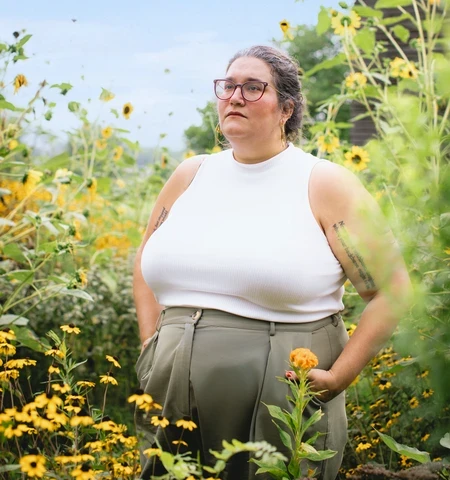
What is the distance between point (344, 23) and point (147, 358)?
2.06 m

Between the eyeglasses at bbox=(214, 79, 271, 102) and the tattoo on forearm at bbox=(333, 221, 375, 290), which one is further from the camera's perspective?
the eyeglasses at bbox=(214, 79, 271, 102)

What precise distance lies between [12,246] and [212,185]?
990 millimetres

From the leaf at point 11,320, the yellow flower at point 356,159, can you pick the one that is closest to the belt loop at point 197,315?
the leaf at point 11,320

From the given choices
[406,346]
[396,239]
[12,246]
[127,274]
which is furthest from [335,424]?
[127,274]

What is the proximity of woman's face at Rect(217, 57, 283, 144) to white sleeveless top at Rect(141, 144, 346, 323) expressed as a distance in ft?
0.29

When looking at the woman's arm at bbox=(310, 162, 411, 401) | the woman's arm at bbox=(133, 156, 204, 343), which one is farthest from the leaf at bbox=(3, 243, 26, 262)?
the woman's arm at bbox=(310, 162, 411, 401)

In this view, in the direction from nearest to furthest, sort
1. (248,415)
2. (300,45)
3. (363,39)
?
(248,415)
(363,39)
(300,45)

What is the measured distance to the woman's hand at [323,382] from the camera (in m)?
1.98

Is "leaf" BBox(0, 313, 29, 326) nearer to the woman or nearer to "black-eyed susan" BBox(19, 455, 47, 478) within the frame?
the woman

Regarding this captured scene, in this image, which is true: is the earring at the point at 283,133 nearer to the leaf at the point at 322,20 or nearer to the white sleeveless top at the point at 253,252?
the white sleeveless top at the point at 253,252

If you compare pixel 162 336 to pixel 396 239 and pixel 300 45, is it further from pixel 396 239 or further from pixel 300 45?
pixel 300 45

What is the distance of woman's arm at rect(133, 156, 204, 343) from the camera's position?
2389 mm

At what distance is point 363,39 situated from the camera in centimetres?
362

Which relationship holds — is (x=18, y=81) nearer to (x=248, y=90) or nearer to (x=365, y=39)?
(x=248, y=90)
